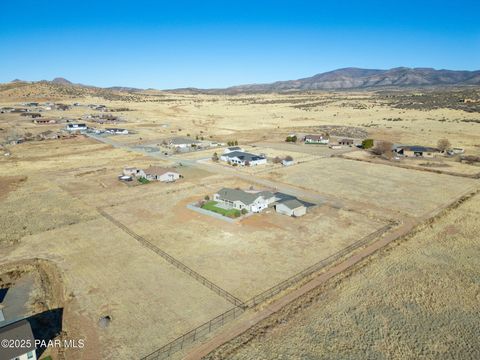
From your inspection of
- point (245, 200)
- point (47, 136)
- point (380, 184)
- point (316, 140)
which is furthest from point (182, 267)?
point (47, 136)

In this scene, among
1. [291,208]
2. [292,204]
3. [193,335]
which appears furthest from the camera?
[292,204]

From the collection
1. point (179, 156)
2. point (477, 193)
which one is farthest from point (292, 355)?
point (179, 156)

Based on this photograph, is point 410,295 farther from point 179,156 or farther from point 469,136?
point 469,136

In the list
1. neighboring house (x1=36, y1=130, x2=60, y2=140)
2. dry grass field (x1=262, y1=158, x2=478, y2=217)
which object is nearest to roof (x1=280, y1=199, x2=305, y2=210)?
dry grass field (x1=262, y1=158, x2=478, y2=217)

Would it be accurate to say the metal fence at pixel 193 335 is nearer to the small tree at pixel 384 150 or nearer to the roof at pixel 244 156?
the roof at pixel 244 156

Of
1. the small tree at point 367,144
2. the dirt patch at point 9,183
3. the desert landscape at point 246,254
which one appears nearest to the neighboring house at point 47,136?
the desert landscape at point 246,254

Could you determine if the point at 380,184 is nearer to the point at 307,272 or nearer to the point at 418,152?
the point at 418,152

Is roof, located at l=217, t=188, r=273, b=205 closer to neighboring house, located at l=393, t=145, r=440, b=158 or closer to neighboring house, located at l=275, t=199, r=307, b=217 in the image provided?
neighboring house, located at l=275, t=199, r=307, b=217
